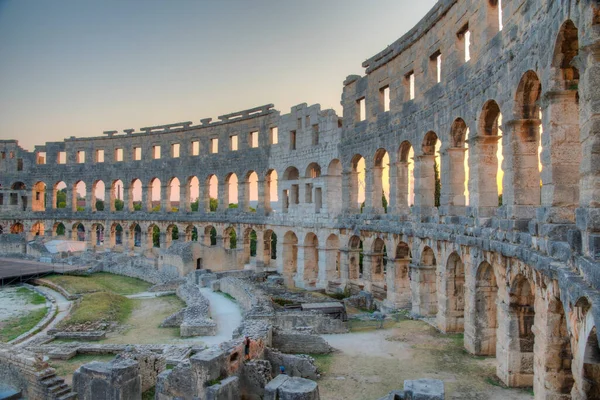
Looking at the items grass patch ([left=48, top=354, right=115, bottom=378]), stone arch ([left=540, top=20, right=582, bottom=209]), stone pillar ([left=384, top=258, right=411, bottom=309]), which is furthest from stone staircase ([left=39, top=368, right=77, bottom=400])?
stone pillar ([left=384, top=258, right=411, bottom=309])

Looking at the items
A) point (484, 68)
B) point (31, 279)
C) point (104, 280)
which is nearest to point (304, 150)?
point (104, 280)

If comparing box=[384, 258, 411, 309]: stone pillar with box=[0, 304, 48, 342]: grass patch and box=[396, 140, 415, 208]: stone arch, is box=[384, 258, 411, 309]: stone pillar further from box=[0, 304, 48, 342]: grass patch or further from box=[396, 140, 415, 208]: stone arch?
box=[0, 304, 48, 342]: grass patch

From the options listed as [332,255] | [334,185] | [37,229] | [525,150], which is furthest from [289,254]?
[37,229]

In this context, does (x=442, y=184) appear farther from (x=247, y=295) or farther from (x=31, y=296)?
(x=31, y=296)

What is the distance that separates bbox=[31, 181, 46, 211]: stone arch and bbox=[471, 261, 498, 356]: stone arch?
38.8m

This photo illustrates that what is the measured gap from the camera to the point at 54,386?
10844 mm

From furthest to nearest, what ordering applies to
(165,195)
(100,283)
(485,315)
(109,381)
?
(165,195) → (100,283) → (485,315) → (109,381)

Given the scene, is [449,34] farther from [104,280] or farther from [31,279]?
[31,279]

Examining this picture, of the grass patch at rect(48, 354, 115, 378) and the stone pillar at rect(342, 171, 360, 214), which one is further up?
the stone pillar at rect(342, 171, 360, 214)

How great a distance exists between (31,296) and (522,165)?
881 inches

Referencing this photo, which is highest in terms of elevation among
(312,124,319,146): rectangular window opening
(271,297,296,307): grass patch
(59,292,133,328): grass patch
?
(312,124,319,146): rectangular window opening

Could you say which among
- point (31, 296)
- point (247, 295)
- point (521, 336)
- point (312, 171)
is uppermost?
point (312, 171)

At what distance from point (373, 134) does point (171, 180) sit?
64.9ft

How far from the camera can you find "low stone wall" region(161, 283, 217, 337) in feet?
52.3
